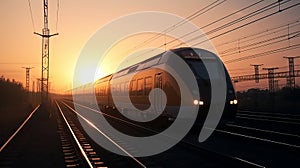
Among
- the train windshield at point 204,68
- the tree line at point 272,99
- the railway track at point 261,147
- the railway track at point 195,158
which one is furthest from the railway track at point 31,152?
the tree line at point 272,99

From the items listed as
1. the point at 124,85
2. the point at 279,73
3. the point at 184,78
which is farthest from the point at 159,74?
the point at 279,73

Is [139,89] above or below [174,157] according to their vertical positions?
above

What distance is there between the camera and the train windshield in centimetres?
1572

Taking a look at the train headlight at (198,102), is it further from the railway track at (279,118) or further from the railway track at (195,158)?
the railway track at (279,118)

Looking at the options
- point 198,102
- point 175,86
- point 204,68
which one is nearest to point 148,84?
point 175,86

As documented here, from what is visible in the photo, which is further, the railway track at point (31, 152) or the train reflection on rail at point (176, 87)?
the train reflection on rail at point (176, 87)

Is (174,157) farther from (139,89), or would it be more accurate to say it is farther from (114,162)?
(139,89)

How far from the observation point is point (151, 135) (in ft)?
53.0

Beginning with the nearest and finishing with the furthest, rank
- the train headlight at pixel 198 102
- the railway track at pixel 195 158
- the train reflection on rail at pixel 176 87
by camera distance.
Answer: the railway track at pixel 195 158 < the train headlight at pixel 198 102 < the train reflection on rail at pixel 176 87

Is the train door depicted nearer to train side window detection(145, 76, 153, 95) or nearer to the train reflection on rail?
the train reflection on rail

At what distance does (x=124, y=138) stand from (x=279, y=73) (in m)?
37.5

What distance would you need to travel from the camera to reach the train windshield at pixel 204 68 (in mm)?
15719

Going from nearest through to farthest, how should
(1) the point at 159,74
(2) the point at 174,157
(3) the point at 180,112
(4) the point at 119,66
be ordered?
(2) the point at 174,157, (3) the point at 180,112, (1) the point at 159,74, (4) the point at 119,66

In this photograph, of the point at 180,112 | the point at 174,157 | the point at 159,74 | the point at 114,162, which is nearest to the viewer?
the point at 114,162
